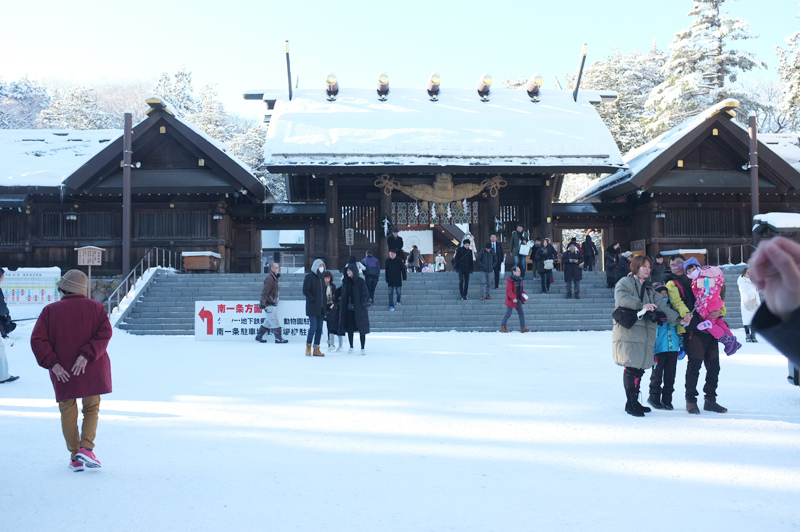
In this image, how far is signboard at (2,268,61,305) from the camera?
19062 millimetres

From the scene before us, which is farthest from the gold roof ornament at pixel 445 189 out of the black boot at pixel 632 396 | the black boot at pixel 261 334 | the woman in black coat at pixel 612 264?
the black boot at pixel 632 396

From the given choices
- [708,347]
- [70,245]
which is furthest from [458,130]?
[708,347]

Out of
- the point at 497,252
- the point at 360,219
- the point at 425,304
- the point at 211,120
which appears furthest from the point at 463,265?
the point at 211,120

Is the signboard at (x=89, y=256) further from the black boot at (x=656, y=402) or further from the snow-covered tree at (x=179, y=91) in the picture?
the snow-covered tree at (x=179, y=91)

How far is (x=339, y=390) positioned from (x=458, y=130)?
55.9 feet

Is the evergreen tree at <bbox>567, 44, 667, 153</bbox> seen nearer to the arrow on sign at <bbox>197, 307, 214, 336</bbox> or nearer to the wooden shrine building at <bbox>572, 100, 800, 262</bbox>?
the wooden shrine building at <bbox>572, 100, 800, 262</bbox>

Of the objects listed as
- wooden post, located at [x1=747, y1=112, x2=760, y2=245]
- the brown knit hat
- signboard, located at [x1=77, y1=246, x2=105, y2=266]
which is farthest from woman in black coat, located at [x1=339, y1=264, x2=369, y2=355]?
wooden post, located at [x1=747, y1=112, x2=760, y2=245]

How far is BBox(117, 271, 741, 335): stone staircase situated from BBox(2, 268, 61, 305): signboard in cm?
369

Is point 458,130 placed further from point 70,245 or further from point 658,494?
point 658,494

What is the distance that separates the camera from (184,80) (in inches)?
2213

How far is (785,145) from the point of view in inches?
1042

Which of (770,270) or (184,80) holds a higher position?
(184,80)

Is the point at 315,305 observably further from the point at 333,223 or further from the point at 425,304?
the point at 333,223

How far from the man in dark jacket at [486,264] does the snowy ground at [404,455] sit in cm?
777
